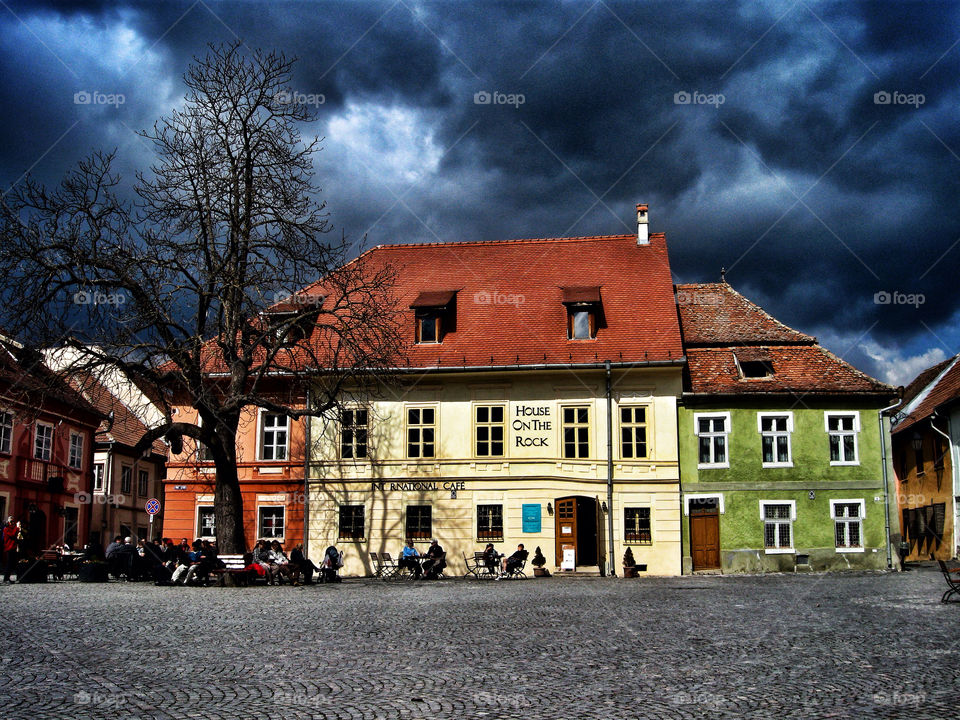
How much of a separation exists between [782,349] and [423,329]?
12.7 meters

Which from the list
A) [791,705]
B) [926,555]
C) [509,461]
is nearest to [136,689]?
[791,705]

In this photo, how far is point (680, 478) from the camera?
33125mm

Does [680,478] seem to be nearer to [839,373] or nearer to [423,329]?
[839,373]

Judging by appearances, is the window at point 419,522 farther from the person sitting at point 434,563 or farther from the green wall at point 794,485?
the green wall at point 794,485

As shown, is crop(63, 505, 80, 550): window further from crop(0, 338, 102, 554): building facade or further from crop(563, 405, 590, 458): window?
crop(563, 405, 590, 458): window

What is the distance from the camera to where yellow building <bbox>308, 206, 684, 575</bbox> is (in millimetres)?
32828

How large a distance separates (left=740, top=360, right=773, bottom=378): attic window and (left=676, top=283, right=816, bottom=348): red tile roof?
106 centimetres

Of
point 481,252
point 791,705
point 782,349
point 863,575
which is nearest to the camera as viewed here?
point 791,705

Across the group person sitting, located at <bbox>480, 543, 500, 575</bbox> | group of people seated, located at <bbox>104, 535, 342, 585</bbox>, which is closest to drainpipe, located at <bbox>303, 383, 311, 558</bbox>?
group of people seated, located at <bbox>104, 535, 342, 585</bbox>

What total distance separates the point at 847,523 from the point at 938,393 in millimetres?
11531

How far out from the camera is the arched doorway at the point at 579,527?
106 ft

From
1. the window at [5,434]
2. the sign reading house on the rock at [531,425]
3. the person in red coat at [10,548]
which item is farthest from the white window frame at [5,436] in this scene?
the sign reading house on the rock at [531,425]

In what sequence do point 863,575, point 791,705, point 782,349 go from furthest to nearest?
point 782,349, point 863,575, point 791,705

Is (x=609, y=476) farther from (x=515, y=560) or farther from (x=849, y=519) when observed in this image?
(x=849, y=519)
